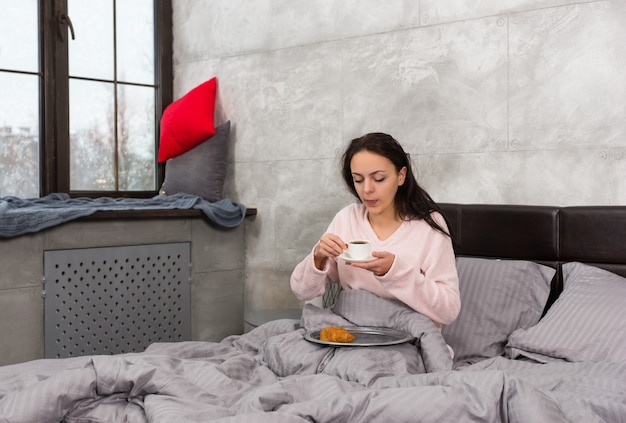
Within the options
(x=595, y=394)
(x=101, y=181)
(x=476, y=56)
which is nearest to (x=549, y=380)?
(x=595, y=394)

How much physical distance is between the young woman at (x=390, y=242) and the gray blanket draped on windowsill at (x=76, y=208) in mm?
1234

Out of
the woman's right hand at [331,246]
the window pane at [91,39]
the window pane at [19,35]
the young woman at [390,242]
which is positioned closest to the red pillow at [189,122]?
the window pane at [91,39]

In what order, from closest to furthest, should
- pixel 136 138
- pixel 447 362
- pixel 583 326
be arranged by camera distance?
pixel 447 362, pixel 583 326, pixel 136 138

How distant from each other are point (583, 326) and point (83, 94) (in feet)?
8.91

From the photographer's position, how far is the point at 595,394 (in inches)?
64.6

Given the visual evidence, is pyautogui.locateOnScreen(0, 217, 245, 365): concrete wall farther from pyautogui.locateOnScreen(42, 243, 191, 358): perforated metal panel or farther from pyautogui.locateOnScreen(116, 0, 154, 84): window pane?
pyautogui.locateOnScreen(116, 0, 154, 84): window pane

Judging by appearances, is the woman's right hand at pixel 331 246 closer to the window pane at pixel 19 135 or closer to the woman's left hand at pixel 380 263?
the woman's left hand at pixel 380 263

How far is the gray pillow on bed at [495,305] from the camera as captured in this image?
2381 mm

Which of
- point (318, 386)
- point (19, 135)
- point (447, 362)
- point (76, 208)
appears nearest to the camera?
point (318, 386)

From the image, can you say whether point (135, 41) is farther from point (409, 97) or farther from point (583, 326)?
point (583, 326)

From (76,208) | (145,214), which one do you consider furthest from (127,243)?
(76,208)

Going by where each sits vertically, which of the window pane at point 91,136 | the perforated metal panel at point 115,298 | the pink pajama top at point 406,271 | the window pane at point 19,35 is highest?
the window pane at point 19,35

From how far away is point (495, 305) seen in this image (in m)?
2.44

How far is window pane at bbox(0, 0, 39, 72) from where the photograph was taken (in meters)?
3.45
